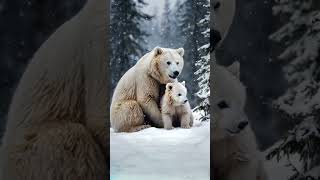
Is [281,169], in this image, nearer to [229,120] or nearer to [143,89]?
[229,120]

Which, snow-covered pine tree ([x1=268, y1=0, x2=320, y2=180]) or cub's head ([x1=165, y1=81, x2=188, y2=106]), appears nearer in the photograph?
snow-covered pine tree ([x1=268, y1=0, x2=320, y2=180])

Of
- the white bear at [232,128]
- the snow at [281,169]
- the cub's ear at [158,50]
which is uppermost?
the cub's ear at [158,50]

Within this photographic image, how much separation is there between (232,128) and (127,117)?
66 centimetres

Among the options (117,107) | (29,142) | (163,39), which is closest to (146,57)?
(163,39)

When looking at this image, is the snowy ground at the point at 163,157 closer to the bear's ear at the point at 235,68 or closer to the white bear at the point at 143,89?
the white bear at the point at 143,89

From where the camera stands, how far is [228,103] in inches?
104

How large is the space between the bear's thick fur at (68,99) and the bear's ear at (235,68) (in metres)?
0.77

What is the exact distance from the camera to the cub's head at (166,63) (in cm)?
271

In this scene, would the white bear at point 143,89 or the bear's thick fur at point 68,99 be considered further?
the white bear at point 143,89

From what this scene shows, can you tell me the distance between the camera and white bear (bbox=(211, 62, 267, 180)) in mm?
2645

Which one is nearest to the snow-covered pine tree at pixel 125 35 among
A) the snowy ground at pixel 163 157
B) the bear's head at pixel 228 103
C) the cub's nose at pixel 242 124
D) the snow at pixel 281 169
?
the snowy ground at pixel 163 157

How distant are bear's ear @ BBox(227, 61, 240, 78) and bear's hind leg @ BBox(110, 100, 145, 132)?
62 centimetres

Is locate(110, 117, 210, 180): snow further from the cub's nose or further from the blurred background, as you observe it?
the blurred background

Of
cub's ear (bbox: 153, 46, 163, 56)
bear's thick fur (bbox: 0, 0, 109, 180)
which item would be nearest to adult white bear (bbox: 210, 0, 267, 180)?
cub's ear (bbox: 153, 46, 163, 56)
